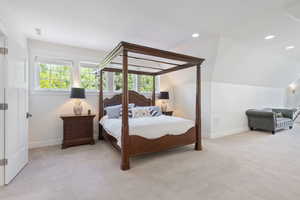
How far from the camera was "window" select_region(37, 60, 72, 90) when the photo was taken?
3.85 metres

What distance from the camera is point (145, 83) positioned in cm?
533

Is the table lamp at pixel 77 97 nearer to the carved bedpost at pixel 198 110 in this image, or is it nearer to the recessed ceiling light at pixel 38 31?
the recessed ceiling light at pixel 38 31

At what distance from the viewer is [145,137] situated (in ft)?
9.18

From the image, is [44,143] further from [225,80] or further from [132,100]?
[225,80]

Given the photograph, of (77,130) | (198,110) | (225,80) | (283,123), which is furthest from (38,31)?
(283,123)

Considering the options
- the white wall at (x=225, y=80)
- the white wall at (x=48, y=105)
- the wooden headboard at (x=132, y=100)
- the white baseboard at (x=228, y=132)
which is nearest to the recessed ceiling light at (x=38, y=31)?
the white wall at (x=48, y=105)

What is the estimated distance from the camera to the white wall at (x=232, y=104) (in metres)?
4.64

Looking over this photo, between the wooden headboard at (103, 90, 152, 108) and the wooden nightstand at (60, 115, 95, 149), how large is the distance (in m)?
0.72

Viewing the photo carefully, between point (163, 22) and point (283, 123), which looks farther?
point (283, 123)

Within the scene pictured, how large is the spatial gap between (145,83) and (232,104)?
315cm

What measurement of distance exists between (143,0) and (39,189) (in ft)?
10.1

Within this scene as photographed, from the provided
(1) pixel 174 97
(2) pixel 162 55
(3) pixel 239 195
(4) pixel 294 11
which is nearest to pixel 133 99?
(1) pixel 174 97

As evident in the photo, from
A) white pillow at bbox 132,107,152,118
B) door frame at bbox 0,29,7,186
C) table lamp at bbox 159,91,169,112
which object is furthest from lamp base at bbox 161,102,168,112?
door frame at bbox 0,29,7,186

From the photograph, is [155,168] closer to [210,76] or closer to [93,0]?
[93,0]
